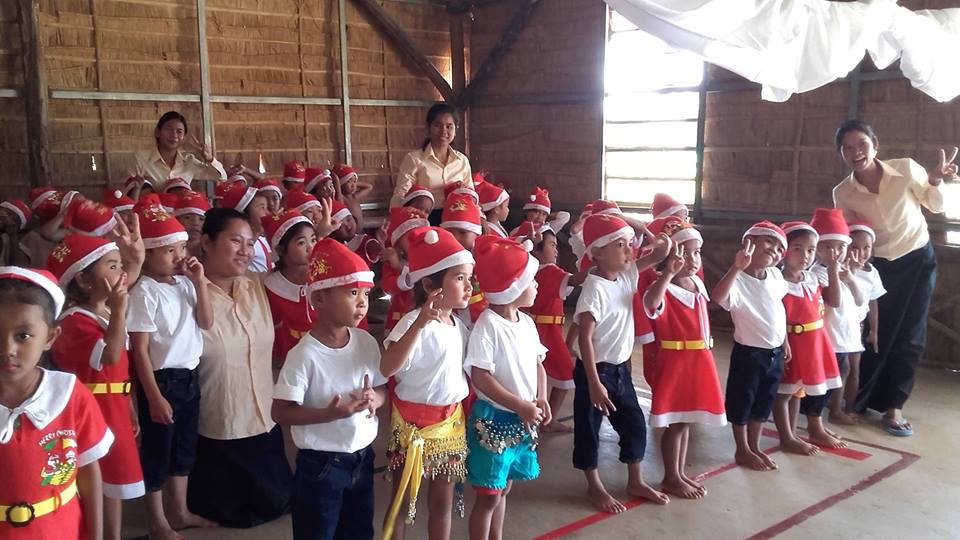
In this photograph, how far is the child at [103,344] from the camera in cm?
242

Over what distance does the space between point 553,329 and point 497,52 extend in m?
5.44

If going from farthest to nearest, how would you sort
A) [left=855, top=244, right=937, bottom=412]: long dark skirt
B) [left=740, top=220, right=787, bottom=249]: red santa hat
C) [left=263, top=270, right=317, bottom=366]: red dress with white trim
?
[left=855, top=244, right=937, bottom=412]: long dark skirt < [left=740, top=220, right=787, bottom=249]: red santa hat < [left=263, top=270, right=317, bottom=366]: red dress with white trim

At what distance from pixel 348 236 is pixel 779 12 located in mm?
2550

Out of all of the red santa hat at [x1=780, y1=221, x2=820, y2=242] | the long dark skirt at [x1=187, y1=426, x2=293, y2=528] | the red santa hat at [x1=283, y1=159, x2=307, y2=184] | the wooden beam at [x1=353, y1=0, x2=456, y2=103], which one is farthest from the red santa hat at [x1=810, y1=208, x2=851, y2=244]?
the wooden beam at [x1=353, y1=0, x2=456, y2=103]

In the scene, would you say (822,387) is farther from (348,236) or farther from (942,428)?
(348,236)

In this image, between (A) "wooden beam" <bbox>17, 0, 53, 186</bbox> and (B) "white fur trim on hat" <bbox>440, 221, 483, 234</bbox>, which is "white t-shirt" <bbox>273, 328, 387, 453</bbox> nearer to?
(B) "white fur trim on hat" <bbox>440, 221, 483, 234</bbox>

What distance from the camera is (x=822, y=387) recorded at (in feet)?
12.5

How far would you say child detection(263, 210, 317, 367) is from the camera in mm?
3201

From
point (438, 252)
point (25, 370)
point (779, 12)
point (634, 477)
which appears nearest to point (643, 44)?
point (779, 12)

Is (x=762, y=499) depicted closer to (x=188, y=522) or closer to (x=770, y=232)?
(x=770, y=232)

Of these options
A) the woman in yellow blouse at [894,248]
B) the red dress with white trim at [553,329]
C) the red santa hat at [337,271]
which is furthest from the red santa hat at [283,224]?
the woman in yellow blouse at [894,248]

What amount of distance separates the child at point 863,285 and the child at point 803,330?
1.18 ft

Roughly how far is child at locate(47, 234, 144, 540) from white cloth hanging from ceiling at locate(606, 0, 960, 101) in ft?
7.45

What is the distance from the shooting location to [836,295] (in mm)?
3904
